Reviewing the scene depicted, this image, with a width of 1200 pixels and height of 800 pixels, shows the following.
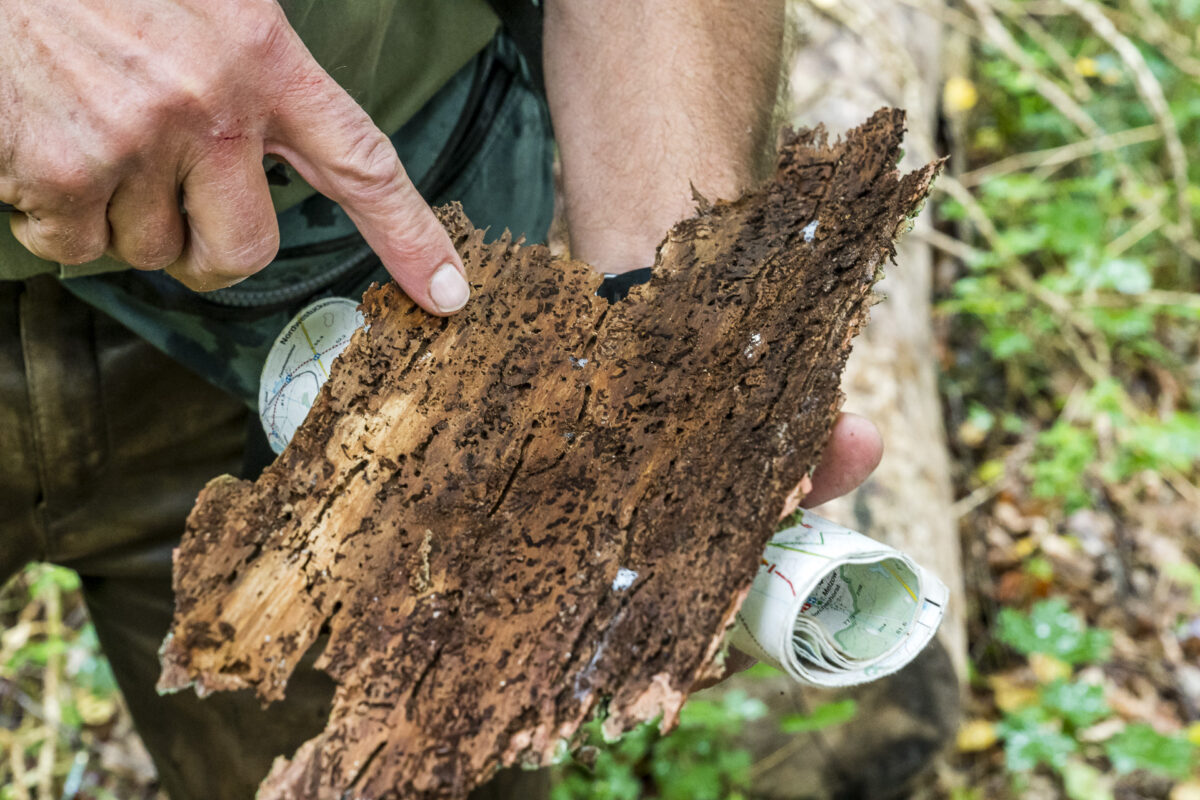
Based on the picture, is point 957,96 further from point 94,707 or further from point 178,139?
point 94,707

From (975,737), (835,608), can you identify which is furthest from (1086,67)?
(835,608)

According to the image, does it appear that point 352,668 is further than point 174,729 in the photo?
No

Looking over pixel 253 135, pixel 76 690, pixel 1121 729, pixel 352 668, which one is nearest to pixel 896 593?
pixel 352 668

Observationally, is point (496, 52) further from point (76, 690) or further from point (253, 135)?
point (76, 690)

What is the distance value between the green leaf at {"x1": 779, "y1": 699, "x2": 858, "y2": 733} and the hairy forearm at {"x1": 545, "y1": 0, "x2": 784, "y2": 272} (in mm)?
1308

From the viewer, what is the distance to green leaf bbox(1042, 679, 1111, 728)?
7.61ft

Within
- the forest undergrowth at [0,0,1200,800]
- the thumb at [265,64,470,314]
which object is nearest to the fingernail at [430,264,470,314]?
the thumb at [265,64,470,314]

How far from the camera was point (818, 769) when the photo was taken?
2.18 meters

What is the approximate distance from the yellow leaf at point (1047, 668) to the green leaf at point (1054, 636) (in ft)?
0.76

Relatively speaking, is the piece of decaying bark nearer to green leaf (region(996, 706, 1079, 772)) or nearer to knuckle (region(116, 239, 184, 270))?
knuckle (region(116, 239, 184, 270))

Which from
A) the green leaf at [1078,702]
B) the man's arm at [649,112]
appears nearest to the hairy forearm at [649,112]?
Result: the man's arm at [649,112]

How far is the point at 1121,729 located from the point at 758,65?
218 cm

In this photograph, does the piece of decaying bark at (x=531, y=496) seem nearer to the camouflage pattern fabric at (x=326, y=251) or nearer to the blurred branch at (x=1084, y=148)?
the camouflage pattern fabric at (x=326, y=251)

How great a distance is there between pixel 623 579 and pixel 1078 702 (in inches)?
80.7
